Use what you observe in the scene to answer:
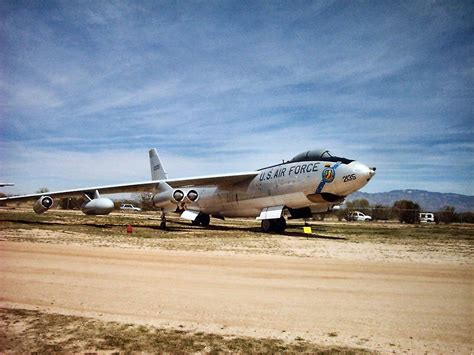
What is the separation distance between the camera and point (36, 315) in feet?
15.6

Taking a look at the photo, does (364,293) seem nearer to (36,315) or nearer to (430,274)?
(430,274)

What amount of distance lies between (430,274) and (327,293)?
3.66 metres

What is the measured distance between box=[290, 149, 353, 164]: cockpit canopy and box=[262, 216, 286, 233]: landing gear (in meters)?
3.89

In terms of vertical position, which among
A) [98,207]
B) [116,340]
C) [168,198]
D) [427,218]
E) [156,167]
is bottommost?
[116,340]

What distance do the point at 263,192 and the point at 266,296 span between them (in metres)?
17.2

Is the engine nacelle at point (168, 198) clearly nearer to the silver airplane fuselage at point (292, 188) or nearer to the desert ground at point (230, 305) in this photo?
the silver airplane fuselage at point (292, 188)

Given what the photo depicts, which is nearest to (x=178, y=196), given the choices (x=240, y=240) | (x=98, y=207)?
(x=98, y=207)

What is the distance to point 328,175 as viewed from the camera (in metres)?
19.0

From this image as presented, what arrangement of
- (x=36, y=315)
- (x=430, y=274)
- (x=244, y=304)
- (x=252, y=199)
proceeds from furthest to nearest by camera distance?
(x=252, y=199), (x=430, y=274), (x=244, y=304), (x=36, y=315)

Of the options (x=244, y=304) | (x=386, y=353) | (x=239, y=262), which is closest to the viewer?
(x=386, y=353)

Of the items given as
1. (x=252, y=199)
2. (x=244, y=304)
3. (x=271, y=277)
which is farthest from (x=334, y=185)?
(x=244, y=304)

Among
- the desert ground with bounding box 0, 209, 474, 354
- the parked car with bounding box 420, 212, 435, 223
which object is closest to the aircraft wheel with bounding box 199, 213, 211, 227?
the desert ground with bounding box 0, 209, 474, 354

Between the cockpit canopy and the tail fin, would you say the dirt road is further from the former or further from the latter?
the tail fin

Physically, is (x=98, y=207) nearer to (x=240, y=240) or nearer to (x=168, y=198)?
(x=168, y=198)
